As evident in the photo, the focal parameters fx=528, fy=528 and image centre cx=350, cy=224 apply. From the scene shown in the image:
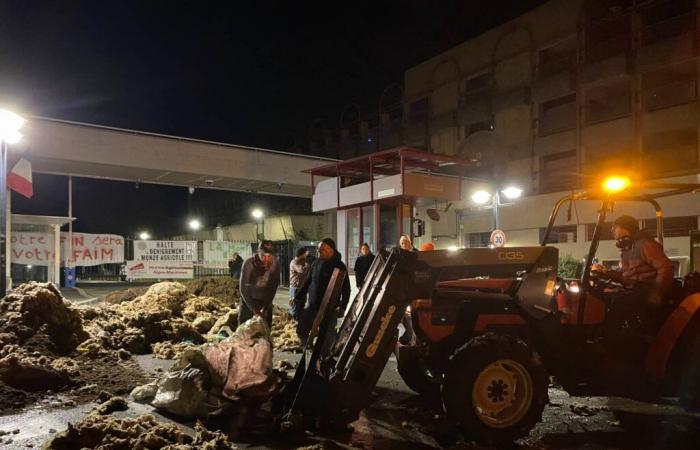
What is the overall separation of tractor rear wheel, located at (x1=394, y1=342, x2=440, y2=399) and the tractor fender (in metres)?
2.00

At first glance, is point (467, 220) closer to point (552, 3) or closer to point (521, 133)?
point (521, 133)

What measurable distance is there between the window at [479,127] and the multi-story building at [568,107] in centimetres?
6

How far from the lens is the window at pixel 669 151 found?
2248 centimetres

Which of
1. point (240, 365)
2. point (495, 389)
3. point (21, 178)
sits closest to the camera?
point (495, 389)

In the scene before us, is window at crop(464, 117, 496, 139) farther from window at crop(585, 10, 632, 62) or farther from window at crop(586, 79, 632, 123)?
window at crop(585, 10, 632, 62)

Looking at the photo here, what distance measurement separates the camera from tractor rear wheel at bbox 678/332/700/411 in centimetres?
489

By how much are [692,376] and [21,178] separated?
13.8 m

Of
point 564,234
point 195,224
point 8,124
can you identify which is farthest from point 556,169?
point 8,124

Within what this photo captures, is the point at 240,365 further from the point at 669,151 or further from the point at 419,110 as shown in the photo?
the point at 419,110

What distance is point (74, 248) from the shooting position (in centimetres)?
1653

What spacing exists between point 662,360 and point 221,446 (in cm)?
402

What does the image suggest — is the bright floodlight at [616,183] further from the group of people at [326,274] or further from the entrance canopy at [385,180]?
the entrance canopy at [385,180]

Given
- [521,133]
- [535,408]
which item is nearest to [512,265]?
[535,408]

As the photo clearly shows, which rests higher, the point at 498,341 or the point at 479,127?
the point at 479,127
